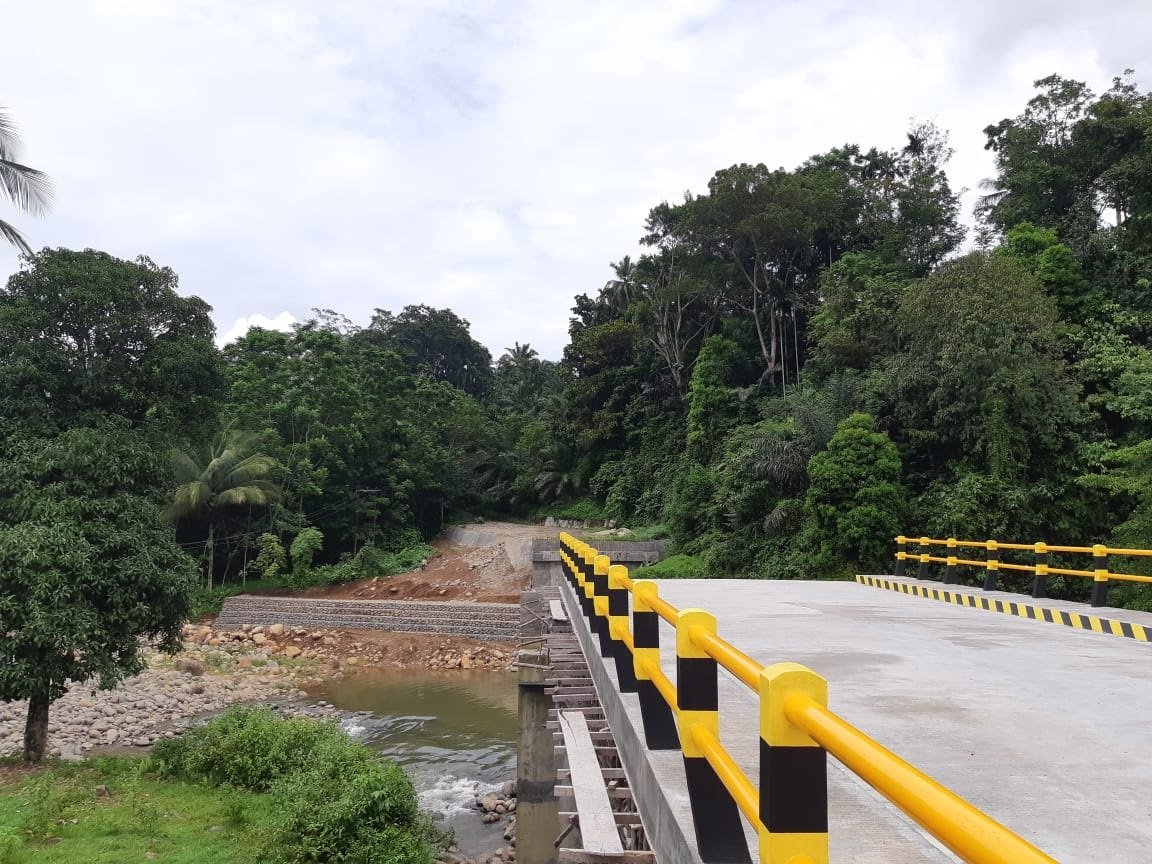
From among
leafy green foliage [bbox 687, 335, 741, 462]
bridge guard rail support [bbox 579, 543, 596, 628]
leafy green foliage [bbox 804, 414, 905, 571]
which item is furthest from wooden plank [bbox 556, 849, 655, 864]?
leafy green foliage [bbox 687, 335, 741, 462]


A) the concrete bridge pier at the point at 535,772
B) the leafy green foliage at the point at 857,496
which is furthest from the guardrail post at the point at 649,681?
the leafy green foliage at the point at 857,496

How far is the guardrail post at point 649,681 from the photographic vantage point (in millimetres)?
3350

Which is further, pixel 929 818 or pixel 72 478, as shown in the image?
pixel 72 478

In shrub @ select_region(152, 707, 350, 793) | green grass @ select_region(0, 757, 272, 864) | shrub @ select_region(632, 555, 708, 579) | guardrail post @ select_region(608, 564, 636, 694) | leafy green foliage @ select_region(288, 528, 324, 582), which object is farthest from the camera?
leafy green foliage @ select_region(288, 528, 324, 582)

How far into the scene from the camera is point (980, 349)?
15.5m

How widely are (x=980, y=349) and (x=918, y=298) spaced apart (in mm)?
2092

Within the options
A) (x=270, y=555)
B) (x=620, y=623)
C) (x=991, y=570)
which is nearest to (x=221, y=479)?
(x=270, y=555)

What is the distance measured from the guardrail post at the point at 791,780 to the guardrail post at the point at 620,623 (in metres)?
2.63

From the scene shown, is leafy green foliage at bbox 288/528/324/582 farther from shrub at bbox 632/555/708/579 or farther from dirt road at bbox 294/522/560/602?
shrub at bbox 632/555/708/579

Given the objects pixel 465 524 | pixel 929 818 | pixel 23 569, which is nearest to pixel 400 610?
pixel 465 524

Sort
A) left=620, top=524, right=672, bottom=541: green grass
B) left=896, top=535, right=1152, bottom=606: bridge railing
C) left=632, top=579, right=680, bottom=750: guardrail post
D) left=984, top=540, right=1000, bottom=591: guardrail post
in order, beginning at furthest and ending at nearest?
left=620, top=524, right=672, bottom=541: green grass
left=984, top=540, right=1000, bottom=591: guardrail post
left=896, top=535, right=1152, bottom=606: bridge railing
left=632, top=579, right=680, bottom=750: guardrail post

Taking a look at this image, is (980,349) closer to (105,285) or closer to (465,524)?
(105,285)

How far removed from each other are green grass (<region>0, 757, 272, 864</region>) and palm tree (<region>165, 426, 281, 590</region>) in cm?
1715

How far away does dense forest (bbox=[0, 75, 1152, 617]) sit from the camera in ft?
37.7
